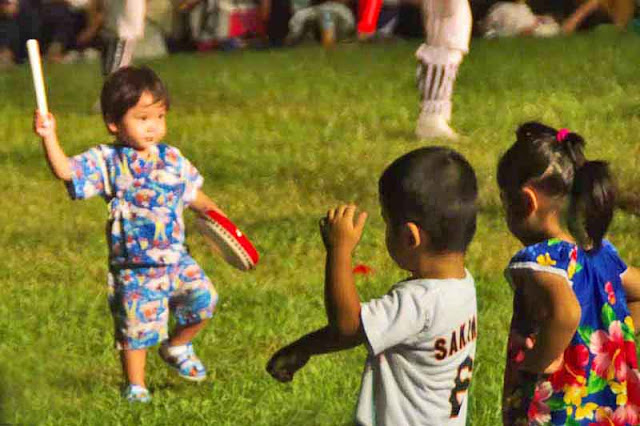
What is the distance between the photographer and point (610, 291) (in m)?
4.78

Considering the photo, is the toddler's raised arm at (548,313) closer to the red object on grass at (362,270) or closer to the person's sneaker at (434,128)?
the red object on grass at (362,270)

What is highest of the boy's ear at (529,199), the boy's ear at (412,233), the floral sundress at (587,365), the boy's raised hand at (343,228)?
the boy's raised hand at (343,228)

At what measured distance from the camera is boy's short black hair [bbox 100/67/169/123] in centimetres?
607

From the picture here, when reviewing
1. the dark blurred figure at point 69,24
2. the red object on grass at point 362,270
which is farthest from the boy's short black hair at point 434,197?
the dark blurred figure at point 69,24

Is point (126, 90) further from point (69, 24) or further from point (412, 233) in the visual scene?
point (69, 24)

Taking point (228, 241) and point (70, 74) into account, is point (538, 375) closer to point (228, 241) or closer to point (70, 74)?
point (228, 241)

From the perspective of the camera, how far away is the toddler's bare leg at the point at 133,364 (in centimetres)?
630

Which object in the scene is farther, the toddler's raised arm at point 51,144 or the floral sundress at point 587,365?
the toddler's raised arm at point 51,144

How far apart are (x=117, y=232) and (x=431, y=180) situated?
7.18 feet

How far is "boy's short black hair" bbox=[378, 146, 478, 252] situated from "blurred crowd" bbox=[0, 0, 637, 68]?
582 inches

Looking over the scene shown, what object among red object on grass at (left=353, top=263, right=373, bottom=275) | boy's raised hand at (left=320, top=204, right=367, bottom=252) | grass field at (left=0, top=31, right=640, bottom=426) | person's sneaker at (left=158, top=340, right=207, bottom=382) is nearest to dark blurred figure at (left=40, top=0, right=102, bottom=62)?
grass field at (left=0, top=31, right=640, bottom=426)

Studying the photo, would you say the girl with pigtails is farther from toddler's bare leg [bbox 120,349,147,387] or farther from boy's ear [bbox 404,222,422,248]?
toddler's bare leg [bbox 120,349,147,387]

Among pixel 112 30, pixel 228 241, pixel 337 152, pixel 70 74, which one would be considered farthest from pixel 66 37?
pixel 228 241

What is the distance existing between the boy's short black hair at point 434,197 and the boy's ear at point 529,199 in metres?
0.40
